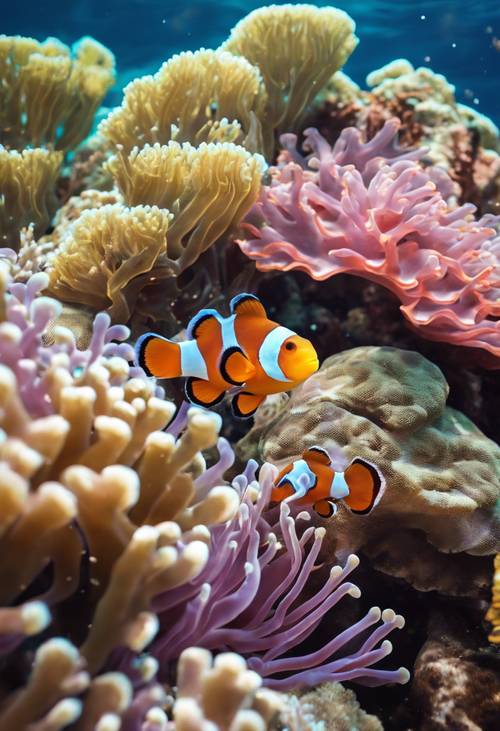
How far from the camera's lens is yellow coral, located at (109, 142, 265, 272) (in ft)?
7.92

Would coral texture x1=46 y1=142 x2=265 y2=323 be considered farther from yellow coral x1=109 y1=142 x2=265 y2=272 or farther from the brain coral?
the brain coral

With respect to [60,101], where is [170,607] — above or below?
below

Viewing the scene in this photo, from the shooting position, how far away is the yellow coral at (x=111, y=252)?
88.4 inches

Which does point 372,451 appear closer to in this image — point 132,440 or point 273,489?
point 273,489

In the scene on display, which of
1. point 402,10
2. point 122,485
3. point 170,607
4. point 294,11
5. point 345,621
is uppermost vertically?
point 402,10

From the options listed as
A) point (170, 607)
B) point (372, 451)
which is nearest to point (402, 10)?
point (372, 451)

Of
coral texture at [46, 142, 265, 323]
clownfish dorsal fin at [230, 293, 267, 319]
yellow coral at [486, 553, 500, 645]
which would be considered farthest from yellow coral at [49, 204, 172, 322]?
yellow coral at [486, 553, 500, 645]

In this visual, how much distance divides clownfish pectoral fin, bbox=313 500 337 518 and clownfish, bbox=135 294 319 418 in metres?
0.39

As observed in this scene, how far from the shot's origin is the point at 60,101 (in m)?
3.34

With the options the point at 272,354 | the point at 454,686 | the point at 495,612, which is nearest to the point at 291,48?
the point at 272,354

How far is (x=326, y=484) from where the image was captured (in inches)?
71.1

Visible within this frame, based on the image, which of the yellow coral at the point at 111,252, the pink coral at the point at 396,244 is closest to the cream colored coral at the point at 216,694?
the yellow coral at the point at 111,252

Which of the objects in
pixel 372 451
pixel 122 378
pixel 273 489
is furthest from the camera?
pixel 372 451

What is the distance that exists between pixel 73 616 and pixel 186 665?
0.99ft
